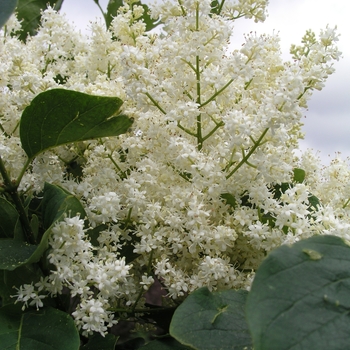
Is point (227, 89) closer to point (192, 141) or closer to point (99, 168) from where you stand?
point (192, 141)

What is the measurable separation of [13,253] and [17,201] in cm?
7

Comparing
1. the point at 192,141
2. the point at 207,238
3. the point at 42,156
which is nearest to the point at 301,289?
the point at 207,238

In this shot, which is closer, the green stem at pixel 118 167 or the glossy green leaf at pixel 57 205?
the glossy green leaf at pixel 57 205

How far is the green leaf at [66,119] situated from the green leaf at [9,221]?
0.08m

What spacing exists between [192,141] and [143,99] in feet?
0.35

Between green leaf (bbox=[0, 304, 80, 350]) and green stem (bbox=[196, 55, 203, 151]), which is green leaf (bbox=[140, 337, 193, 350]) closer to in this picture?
green leaf (bbox=[0, 304, 80, 350])

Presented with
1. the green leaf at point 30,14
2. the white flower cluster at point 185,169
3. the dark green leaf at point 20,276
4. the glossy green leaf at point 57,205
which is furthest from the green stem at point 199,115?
the green leaf at point 30,14

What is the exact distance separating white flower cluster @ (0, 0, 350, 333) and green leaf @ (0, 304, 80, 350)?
0.09 ft

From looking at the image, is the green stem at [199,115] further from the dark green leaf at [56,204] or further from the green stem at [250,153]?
the dark green leaf at [56,204]

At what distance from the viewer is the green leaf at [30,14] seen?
141 centimetres

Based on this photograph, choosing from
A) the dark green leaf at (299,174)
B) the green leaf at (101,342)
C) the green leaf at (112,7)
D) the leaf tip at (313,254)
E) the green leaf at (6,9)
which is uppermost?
the green leaf at (112,7)

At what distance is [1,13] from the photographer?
0.49m

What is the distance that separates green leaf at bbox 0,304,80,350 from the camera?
592 millimetres

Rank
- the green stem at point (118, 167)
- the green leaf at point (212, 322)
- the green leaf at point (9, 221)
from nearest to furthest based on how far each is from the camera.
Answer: the green leaf at point (212, 322) < the green leaf at point (9, 221) < the green stem at point (118, 167)
